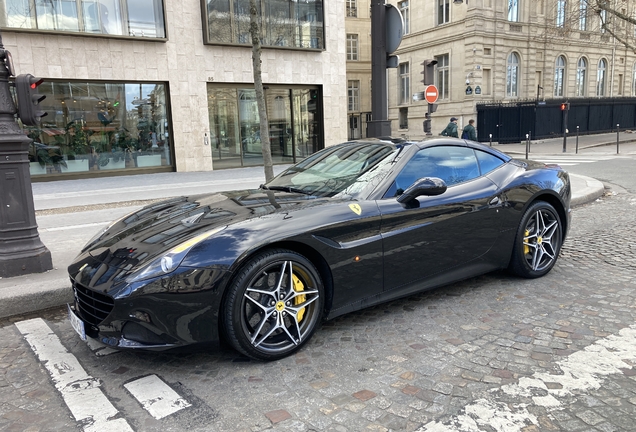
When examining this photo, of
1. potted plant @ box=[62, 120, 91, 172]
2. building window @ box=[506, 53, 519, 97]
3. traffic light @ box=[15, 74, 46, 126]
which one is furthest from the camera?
building window @ box=[506, 53, 519, 97]

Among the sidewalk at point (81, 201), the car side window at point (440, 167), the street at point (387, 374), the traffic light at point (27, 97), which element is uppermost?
the traffic light at point (27, 97)

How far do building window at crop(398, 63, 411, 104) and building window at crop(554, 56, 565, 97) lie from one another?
1169cm

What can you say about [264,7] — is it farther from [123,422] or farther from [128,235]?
[123,422]

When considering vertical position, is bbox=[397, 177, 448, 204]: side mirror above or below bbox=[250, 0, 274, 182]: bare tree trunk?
below

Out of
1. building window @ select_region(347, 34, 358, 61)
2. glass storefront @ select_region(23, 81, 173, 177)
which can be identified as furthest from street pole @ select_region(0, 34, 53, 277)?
building window @ select_region(347, 34, 358, 61)

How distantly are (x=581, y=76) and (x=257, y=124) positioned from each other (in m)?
34.0

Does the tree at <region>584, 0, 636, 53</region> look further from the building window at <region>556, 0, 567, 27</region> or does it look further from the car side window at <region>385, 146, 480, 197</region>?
the car side window at <region>385, 146, 480, 197</region>

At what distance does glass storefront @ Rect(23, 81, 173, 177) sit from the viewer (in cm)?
1539

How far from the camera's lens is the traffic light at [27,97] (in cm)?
477

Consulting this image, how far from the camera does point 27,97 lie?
483cm

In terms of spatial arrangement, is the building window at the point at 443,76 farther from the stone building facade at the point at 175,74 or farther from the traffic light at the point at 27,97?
the traffic light at the point at 27,97

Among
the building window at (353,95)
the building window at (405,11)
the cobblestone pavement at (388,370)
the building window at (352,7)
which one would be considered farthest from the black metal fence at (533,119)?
the cobblestone pavement at (388,370)

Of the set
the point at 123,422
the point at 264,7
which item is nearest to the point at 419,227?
→ the point at 123,422

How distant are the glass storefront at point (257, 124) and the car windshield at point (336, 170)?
1440cm
